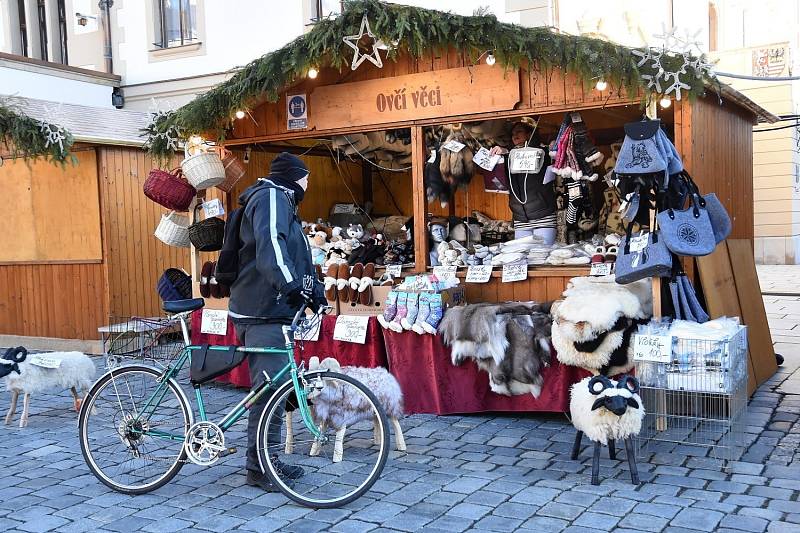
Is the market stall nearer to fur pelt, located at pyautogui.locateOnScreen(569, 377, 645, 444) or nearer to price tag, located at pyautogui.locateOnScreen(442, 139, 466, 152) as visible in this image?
price tag, located at pyautogui.locateOnScreen(442, 139, 466, 152)

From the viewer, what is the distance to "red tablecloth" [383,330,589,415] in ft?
19.4

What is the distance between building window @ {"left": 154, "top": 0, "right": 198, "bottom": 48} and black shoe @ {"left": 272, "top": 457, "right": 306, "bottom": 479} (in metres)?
11.2

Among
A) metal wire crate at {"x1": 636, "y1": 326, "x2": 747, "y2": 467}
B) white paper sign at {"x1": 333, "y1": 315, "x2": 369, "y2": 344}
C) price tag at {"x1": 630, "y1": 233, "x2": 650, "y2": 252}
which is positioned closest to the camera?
metal wire crate at {"x1": 636, "y1": 326, "x2": 747, "y2": 467}

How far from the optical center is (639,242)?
18.2ft

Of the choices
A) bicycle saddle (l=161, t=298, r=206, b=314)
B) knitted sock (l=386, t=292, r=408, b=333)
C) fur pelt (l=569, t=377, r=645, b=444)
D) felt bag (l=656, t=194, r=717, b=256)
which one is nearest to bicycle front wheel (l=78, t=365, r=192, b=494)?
bicycle saddle (l=161, t=298, r=206, b=314)

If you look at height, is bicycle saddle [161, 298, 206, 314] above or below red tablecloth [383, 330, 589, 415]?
above

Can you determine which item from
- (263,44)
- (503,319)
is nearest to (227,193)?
(503,319)

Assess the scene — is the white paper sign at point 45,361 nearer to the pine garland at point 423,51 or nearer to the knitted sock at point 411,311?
the pine garland at point 423,51

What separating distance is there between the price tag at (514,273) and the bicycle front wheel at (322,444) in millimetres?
1946

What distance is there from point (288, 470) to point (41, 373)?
2.67m

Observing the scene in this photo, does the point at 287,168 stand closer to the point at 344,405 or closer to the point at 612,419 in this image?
the point at 344,405

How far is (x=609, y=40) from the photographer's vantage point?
18.7 ft

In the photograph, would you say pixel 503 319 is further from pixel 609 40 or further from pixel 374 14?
pixel 374 14

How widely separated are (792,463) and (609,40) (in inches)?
118
